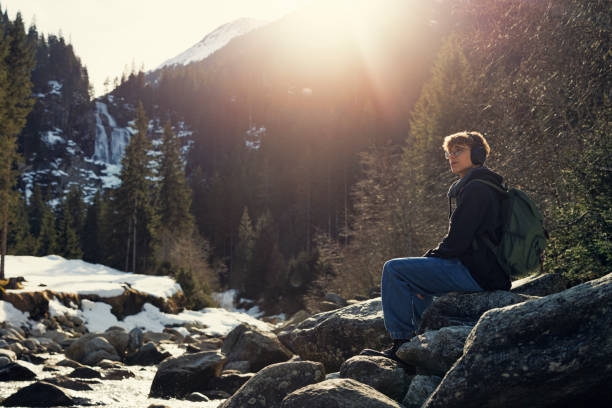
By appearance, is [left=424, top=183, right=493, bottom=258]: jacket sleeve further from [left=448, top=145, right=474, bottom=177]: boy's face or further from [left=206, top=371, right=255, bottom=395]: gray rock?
[left=206, top=371, right=255, bottom=395]: gray rock

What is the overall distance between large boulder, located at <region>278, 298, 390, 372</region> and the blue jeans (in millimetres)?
1558

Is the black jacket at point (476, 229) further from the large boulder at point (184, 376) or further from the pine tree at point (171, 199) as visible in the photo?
the pine tree at point (171, 199)

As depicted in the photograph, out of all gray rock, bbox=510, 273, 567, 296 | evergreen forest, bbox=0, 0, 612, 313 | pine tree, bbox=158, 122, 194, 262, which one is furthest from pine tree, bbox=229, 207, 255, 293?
gray rock, bbox=510, 273, 567, 296

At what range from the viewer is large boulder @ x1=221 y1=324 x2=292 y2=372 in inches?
387

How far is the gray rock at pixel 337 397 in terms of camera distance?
3.69m

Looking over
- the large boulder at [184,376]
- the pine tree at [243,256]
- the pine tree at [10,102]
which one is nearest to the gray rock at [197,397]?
the large boulder at [184,376]

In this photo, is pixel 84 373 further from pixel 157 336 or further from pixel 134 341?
pixel 157 336

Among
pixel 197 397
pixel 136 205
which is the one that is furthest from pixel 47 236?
pixel 197 397

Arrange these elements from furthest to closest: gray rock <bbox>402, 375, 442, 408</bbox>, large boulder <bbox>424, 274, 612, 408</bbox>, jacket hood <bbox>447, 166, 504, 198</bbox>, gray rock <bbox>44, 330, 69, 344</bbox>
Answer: gray rock <bbox>44, 330, 69, 344</bbox> < jacket hood <bbox>447, 166, 504, 198</bbox> < gray rock <bbox>402, 375, 442, 408</bbox> < large boulder <bbox>424, 274, 612, 408</bbox>

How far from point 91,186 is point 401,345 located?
158 m

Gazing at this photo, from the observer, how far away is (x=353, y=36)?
12850cm

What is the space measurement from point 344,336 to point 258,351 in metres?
3.56

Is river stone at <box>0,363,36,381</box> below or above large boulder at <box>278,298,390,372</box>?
below

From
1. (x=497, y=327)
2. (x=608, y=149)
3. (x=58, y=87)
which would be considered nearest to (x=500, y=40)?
(x=608, y=149)
